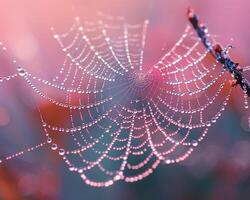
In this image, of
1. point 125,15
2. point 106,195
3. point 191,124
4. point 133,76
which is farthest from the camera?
point 125,15

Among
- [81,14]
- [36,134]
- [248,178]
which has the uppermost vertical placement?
[81,14]

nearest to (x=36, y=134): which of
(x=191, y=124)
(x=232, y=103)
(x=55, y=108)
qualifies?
(x=55, y=108)

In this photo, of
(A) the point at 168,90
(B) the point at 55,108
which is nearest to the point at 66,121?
(B) the point at 55,108

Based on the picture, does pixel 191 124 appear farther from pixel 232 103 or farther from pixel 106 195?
pixel 106 195

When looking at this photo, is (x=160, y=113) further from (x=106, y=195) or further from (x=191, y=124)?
Result: (x=106, y=195)

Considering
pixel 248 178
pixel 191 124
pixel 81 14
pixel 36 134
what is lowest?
pixel 248 178

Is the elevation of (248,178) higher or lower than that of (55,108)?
lower

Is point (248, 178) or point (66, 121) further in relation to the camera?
point (248, 178)

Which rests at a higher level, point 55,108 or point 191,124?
point 55,108

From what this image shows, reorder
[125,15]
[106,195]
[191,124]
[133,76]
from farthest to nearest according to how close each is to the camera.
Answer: [125,15] < [106,195] < [191,124] < [133,76]
